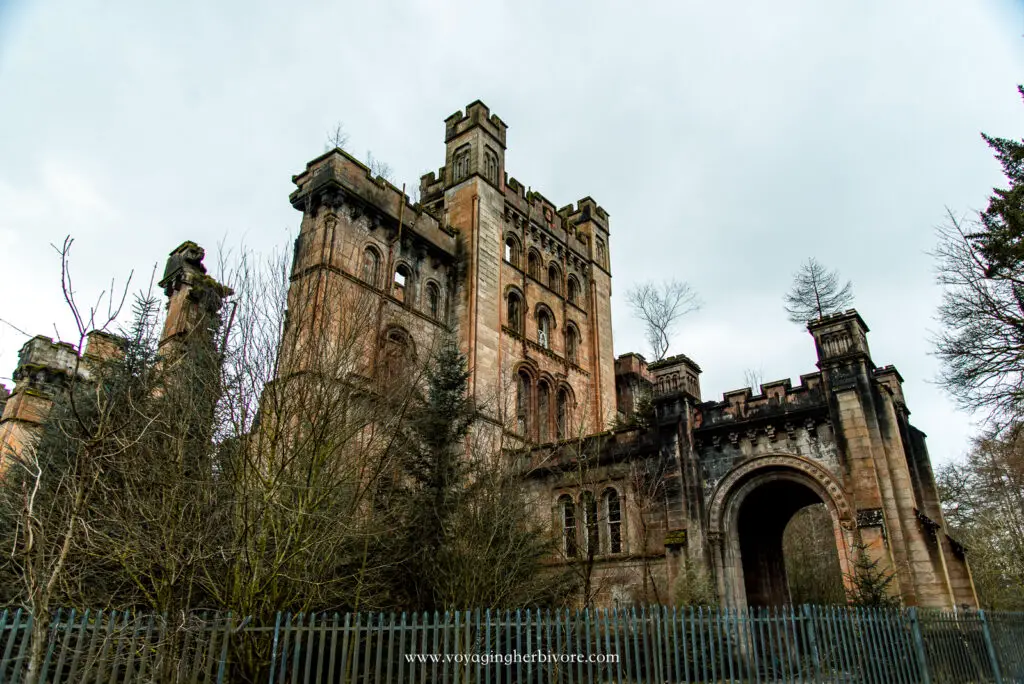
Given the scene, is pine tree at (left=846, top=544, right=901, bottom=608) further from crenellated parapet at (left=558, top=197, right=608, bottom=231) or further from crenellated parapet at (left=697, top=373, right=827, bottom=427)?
crenellated parapet at (left=558, top=197, right=608, bottom=231)

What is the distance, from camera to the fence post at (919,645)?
11009 mm

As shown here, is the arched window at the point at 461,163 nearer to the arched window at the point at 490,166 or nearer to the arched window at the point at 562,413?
the arched window at the point at 490,166

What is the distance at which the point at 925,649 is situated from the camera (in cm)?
1157

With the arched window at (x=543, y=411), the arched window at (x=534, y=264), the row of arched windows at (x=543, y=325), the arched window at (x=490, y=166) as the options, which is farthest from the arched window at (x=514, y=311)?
the arched window at (x=490, y=166)

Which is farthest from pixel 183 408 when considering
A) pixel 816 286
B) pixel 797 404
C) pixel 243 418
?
pixel 816 286

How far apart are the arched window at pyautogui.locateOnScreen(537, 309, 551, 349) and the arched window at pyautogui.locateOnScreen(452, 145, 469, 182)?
23.8 ft

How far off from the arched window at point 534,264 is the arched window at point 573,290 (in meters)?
2.52

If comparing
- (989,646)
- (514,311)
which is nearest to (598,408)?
(514,311)

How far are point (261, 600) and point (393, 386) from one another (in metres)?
5.17

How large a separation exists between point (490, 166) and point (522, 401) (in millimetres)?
10987

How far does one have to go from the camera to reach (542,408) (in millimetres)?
29547

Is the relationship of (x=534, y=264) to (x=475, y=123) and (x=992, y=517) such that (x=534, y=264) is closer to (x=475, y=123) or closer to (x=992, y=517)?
(x=475, y=123)

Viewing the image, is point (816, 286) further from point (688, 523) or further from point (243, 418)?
point (243, 418)

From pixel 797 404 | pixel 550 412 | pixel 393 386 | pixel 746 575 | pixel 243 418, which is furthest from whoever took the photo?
pixel 550 412
